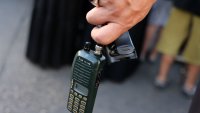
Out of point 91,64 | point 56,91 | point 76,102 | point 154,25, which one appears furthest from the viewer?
point 154,25

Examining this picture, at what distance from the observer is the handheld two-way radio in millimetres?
1446

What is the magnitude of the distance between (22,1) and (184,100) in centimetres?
231

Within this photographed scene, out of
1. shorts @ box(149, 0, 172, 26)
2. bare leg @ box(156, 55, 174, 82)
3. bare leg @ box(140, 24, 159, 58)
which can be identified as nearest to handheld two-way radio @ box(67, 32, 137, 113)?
bare leg @ box(156, 55, 174, 82)

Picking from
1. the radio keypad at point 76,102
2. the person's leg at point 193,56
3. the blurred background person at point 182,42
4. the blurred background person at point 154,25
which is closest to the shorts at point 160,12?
the blurred background person at point 154,25

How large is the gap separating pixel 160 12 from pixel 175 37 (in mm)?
352

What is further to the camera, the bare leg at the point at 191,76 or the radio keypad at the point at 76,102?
the bare leg at the point at 191,76

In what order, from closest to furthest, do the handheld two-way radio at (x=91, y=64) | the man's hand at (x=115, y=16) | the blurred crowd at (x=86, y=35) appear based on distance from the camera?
1. the man's hand at (x=115, y=16)
2. the handheld two-way radio at (x=91, y=64)
3. the blurred crowd at (x=86, y=35)

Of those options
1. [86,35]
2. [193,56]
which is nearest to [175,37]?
[193,56]

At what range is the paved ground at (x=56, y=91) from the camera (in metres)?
3.04

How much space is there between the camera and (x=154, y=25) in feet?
12.2

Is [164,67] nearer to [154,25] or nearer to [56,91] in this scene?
[154,25]

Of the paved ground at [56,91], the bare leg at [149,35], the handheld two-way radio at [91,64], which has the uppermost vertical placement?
the handheld two-way radio at [91,64]

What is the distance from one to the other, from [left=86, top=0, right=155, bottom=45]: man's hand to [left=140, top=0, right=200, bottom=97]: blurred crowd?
1.88m

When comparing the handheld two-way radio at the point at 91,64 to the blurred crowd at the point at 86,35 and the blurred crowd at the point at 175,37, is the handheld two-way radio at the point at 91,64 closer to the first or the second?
the blurred crowd at the point at 86,35
